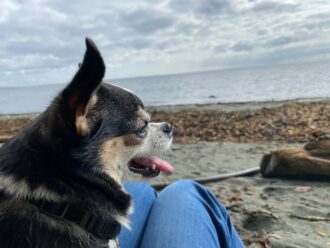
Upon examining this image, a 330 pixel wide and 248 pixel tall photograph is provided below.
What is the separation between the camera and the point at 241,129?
441 inches

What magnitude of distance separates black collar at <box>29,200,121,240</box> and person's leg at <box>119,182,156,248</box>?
56 cm

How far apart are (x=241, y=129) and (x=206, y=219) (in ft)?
28.1

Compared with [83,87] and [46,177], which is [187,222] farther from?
[83,87]

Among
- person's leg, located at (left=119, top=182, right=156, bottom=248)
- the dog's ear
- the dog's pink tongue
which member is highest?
the dog's ear

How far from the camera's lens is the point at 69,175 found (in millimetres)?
2141

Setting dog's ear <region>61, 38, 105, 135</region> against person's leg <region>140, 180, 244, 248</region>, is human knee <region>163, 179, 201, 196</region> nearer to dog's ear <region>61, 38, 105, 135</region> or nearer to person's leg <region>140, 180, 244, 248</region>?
person's leg <region>140, 180, 244, 248</region>

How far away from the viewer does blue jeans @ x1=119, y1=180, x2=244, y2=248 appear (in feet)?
8.49

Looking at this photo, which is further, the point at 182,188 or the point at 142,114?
the point at 182,188

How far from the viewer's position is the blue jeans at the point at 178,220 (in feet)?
8.49

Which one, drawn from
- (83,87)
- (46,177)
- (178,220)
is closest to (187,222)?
(178,220)

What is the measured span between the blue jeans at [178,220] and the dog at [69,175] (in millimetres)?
330

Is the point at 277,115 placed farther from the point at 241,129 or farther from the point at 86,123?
the point at 86,123

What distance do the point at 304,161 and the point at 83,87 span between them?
14.5ft

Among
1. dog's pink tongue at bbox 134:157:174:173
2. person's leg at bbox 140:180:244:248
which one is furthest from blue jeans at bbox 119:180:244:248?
dog's pink tongue at bbox 134:157:174:173
